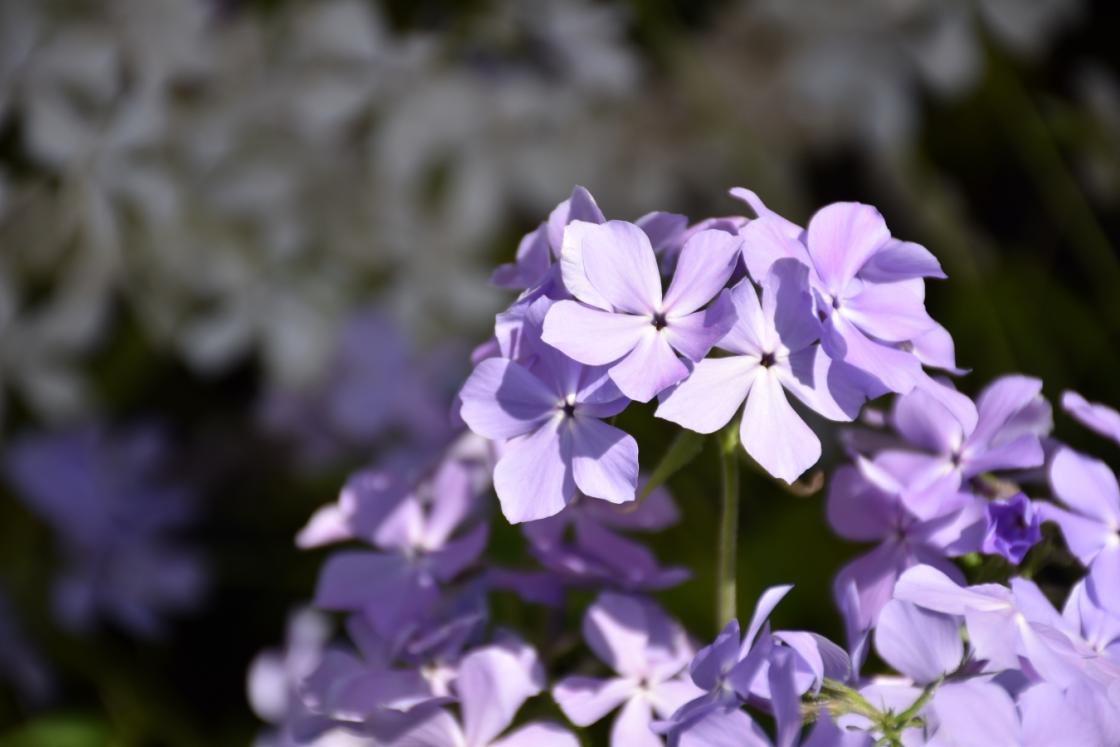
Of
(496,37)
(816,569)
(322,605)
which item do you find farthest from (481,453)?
(496,37)

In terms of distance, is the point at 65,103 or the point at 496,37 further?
the point at 496,37

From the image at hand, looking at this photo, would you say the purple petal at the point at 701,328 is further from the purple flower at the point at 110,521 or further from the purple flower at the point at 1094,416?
the purple flower at the point at 110,521

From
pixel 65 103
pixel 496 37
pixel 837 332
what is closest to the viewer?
pixel 837 332

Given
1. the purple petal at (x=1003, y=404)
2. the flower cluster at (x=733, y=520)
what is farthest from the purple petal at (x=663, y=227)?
the purple petal at (x=1003, y=404)

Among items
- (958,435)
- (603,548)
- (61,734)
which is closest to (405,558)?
(603,548)

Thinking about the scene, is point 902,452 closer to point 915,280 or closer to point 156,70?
point 915,280

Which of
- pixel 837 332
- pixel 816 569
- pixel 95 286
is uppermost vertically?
pixel 837 332
